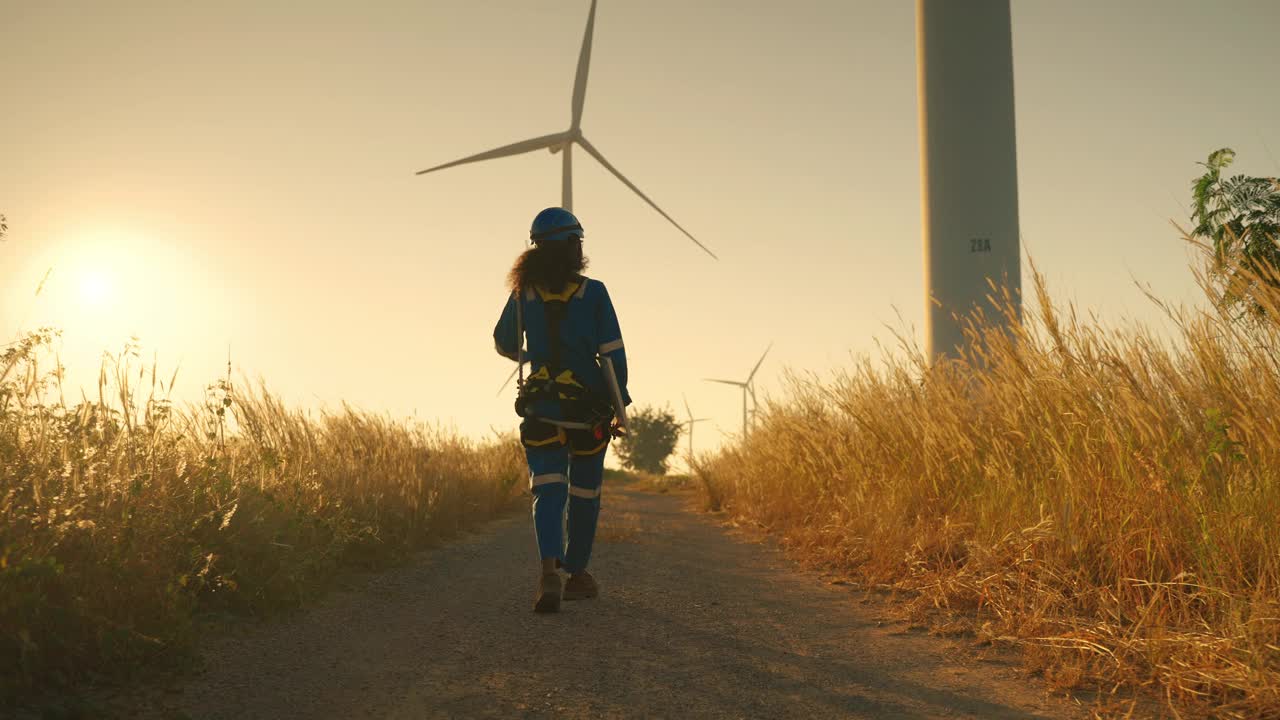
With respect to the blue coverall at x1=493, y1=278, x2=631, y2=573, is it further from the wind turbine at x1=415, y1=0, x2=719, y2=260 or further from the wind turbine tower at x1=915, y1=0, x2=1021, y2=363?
the wind turbine at x1=415, y1=0, x2=719, y2=260

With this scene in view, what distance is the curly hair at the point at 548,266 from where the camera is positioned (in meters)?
5.70

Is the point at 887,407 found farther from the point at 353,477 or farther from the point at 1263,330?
the point at 353,477

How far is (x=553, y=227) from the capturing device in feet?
19.0

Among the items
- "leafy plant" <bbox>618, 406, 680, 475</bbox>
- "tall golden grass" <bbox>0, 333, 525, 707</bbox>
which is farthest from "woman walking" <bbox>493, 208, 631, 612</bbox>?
"leafy plant" <bbox>618, 406, 680, 475</bbox>

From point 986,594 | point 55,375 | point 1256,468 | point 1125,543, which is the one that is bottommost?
point 986,594

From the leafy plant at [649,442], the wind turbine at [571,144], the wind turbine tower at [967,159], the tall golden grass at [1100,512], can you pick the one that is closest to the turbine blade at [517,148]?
the wind turbine at [571,144]

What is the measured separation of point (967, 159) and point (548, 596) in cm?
943

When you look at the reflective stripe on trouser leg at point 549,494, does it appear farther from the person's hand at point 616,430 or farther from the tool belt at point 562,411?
the person's hand at point 616,430

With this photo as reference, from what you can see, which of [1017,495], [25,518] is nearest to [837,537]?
[1017,495]

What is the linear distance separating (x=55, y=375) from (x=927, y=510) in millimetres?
6315

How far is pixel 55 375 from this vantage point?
572 cm

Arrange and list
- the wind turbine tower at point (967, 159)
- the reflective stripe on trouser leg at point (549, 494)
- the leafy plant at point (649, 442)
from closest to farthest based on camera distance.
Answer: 1. the reflective stripe on trouser leg at point (549, 494)
2. the wind turbine tower at point (967, 159)
3. the leafy plant at point (649, 442)

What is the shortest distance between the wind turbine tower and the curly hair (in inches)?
283

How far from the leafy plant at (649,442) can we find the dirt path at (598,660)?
4703cm
